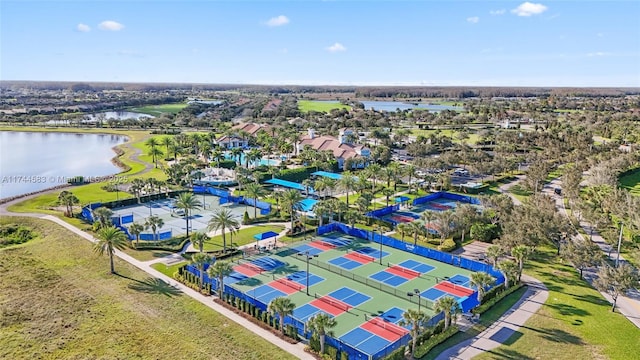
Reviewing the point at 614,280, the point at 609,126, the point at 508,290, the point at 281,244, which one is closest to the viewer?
the point at 614,280

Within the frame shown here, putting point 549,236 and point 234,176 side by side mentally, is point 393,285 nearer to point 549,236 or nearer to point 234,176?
point 549,236

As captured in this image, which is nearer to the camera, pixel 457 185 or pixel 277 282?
pixel 277 282

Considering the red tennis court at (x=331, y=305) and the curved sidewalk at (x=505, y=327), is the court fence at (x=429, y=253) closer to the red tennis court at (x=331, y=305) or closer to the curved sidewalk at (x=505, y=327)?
the curved sidewalk at (x=505, y=327)

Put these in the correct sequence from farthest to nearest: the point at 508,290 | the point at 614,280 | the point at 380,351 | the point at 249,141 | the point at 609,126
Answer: the point at 609,126, the point at 249,141, the point at 508,290, the point at 614,280, the point at 380,351

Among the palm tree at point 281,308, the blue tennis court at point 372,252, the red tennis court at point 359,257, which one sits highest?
the palm tree at point 281,308

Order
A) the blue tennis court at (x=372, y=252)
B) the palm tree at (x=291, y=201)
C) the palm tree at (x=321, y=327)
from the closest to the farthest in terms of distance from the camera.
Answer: the palm tree at (x=321, y=327) < the blue tennis court at (x=372, y=252) < the palm tree at (x=291, y=201)

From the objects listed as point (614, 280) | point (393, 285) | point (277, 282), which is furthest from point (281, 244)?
point (614, 280)

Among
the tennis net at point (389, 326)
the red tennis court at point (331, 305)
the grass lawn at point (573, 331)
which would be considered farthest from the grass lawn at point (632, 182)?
the red tennis court at point (331, 305)
